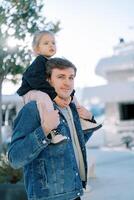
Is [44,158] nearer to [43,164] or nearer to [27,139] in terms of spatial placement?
[43,164]

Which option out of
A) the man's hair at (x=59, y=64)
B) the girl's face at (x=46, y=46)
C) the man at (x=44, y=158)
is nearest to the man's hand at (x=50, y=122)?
the man at (x=44, y=158)

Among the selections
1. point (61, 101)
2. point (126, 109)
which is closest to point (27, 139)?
point (61, 101)

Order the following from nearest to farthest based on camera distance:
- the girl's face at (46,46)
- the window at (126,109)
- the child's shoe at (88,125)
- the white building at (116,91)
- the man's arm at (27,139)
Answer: the man's arm at (27,139) → the child's shoe at (88,125) → the girl's face at (46,46) → the white building at (116,91) → the window at (126,109)

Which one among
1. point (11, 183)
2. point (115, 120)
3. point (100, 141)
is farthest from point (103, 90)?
point (11, 183)

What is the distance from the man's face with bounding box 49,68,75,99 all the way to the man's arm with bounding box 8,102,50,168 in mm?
232

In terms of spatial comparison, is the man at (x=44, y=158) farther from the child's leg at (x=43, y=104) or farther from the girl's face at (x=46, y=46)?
the girl's face at (x=46, y=46)

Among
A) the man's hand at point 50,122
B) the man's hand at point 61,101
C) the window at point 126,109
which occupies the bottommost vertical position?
the window at point 126,109

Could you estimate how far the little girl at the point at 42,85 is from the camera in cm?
276

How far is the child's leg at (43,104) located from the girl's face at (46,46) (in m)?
0.47

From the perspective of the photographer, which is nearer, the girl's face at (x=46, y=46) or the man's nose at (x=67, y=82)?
the man's nose at (x=67, y=82)

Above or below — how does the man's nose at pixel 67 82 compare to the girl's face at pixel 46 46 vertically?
below

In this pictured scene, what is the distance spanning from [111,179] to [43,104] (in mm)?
6025

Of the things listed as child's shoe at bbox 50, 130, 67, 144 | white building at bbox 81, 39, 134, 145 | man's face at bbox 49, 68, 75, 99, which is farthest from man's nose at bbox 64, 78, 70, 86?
white building at bbox 81, 39, 134, 145

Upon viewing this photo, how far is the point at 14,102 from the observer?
27.0m
